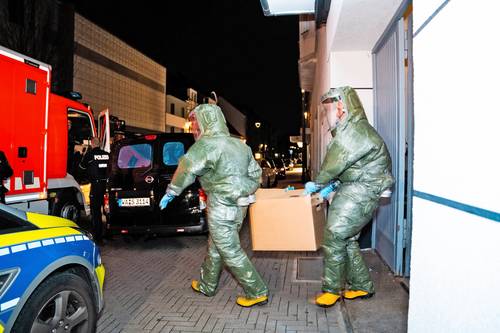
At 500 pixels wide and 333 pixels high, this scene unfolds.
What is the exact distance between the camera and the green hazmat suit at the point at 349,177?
3.79 meters

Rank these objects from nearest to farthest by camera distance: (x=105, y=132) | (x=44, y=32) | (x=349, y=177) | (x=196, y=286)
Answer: (x=349, y=177)
(x=196, y=286)
(x=105, y=132)
(x=44, y=32)

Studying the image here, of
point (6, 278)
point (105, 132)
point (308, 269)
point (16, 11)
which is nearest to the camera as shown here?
point (6, 278)

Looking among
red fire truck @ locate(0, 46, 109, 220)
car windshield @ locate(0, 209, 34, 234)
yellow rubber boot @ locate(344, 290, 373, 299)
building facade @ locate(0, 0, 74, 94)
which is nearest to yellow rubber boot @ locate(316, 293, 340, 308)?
yellow rubber boot @ locate(344, 290, 373, 299)

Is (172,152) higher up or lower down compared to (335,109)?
lower down

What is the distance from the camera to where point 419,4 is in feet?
7.88

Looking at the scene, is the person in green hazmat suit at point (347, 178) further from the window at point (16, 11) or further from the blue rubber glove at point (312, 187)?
the window at point (16, 11)

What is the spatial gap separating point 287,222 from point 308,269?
1.46 metres

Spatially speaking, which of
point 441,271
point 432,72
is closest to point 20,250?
point 441,271

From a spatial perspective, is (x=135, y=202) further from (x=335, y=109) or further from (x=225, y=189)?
(x=335, y=109)

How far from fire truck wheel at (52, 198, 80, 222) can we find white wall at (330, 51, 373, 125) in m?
5.23

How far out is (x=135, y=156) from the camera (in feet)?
24.0

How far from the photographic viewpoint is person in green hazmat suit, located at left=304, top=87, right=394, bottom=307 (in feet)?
12.5

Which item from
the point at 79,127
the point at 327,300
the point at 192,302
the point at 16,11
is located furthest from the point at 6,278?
the point at 16,11

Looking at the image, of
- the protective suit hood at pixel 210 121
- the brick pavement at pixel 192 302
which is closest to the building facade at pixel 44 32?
the brick pavement at pixel 192 302
